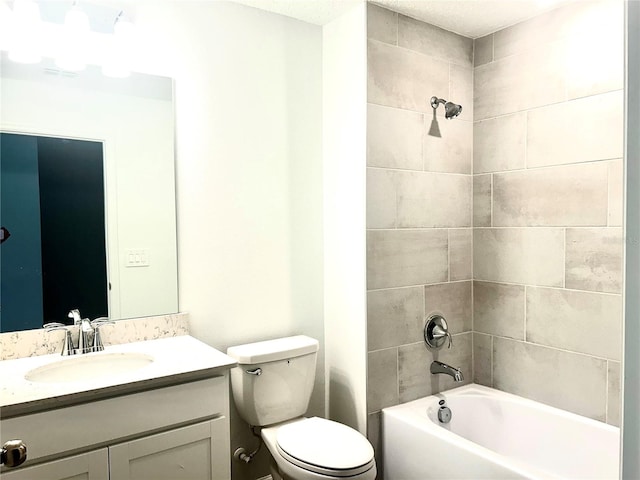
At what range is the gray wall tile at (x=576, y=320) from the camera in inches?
85.1

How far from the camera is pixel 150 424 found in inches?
63.6

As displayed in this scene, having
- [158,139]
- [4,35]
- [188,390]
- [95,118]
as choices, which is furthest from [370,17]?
[188,390]

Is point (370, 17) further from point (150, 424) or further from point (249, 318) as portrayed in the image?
point (150, 424)

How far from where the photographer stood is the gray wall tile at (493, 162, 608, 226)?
220 centimetres

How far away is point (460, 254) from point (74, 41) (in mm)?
2114

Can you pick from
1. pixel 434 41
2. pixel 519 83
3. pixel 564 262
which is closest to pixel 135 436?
pixel 564 262

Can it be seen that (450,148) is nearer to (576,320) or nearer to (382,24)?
(382,24)

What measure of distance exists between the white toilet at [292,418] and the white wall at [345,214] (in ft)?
0.76

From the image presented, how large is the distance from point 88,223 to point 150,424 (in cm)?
84

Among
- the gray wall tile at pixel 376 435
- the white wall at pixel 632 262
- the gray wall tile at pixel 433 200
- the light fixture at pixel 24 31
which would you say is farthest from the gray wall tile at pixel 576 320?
the light fixture at pixel 24 31

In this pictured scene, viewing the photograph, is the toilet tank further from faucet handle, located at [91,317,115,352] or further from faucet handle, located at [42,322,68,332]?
faucet handle, located at [42,322,68,332]

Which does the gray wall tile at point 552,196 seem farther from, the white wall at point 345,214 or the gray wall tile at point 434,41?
the white wall at point 345,214

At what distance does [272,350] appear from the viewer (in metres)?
2.17

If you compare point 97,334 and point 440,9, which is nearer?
point 97,334
